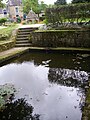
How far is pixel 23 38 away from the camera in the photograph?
12.6 meters

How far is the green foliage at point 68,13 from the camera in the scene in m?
11.8

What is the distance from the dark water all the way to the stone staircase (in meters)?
1.68

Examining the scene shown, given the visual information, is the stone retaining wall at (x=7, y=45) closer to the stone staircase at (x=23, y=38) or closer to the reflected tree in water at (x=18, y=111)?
the stone staircase at (x=23, y=38)

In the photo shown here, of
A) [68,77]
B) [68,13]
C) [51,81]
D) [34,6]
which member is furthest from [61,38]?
[34,6]

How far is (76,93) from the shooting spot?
577 centimetres

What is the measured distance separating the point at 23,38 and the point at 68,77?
6.29m

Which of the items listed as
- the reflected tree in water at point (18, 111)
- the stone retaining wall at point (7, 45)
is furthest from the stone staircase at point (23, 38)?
the reflected tree in water at point (18, 111)

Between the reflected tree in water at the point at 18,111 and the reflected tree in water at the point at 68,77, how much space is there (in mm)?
1816

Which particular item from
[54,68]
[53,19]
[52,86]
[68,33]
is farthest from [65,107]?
[53,19]

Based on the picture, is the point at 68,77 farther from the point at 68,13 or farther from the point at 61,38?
the point at 68,13

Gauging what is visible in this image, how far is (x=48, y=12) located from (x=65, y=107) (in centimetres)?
874

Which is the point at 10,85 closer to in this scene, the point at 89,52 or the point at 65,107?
the point at 65,107

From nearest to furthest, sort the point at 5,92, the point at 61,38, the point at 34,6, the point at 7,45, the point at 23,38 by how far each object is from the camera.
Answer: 1. the point at 5,92
2. the point at 7,45
3. the point at 61,38
4. the point at 23,38
5. the point at 34,6

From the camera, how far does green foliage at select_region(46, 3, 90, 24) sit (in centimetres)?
1182
